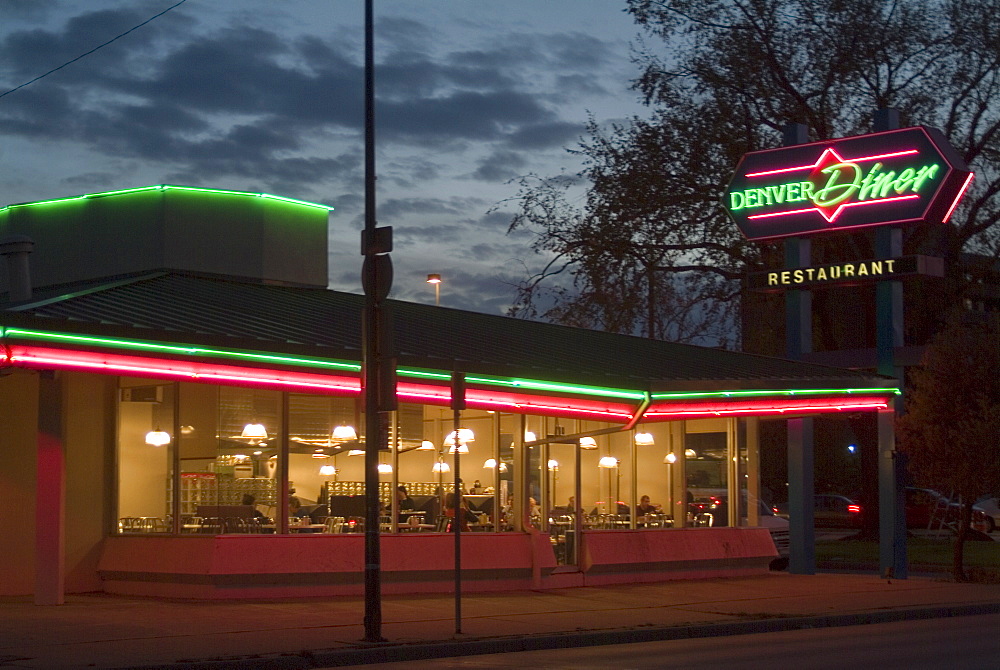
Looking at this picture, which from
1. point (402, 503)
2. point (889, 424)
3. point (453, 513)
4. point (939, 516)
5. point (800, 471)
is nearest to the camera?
point (402, 503)

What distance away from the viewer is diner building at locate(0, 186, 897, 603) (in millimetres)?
18109

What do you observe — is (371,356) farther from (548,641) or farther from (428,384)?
(428,384)

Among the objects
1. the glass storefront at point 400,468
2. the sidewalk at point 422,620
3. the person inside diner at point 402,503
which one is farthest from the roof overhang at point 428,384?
the sidewalk at point 422,620

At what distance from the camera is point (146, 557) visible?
19703 mm

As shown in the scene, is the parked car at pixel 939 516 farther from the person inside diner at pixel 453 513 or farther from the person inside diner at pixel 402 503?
the person inside diner at pixel 402 503

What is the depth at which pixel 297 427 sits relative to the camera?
20828mm

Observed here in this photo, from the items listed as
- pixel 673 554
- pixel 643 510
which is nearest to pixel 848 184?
pixel 643 510

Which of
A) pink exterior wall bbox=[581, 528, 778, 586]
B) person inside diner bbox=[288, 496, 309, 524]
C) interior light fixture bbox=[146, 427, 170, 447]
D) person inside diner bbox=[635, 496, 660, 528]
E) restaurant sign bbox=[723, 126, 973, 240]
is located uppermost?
restaurant sign bbox=[723, 126, 973, 240]

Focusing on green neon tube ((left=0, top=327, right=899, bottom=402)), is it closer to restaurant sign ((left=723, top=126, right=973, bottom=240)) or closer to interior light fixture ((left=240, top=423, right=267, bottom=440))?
interior light fixture ((left=240, top=423, right=267, bottom=440))

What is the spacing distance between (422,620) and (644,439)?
9.68 m

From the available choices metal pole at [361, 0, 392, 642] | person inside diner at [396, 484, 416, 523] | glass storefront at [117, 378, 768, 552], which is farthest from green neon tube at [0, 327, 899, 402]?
metal pole at [361, 0, 392, 642]

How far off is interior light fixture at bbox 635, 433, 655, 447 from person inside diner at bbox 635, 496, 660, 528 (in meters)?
Answer: 1.06

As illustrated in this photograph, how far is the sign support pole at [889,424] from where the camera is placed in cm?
2519

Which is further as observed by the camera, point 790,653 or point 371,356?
point 371,356
